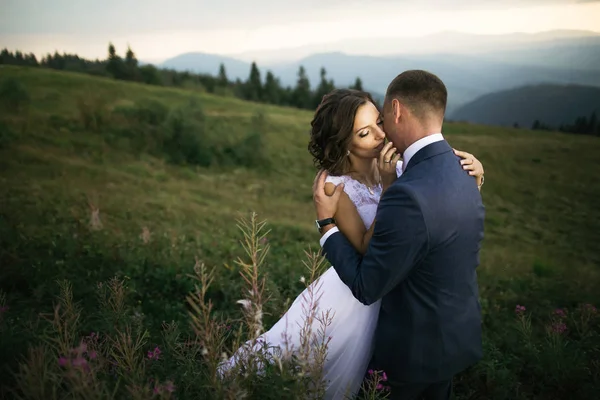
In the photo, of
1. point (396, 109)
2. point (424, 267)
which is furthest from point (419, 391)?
point (396, 109)

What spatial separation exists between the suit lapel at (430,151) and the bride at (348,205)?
170 millimetres

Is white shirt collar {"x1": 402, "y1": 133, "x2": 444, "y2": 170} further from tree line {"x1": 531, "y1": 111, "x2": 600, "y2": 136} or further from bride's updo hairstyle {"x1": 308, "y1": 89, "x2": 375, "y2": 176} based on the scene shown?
tree line {"x1": 531, "y1": 111, "x2": 600, "y2": 136}

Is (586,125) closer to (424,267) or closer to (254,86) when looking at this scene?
(424,267)

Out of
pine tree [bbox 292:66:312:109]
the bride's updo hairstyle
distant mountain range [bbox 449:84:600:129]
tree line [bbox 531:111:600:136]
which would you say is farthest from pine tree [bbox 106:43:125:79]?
the bride's updo hairstyle

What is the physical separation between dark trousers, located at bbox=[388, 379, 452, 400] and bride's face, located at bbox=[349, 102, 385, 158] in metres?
1.68

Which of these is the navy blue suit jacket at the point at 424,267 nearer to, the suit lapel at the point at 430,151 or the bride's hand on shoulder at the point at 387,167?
the suit lapel at the point at 430,151

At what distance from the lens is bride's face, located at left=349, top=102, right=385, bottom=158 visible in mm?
3209

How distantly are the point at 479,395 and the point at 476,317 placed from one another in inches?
76.5

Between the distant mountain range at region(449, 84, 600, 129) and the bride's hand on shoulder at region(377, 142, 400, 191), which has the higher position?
the bride's hand on shoulder at region(377, 142, 400, 191)

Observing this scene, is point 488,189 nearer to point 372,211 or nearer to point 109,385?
point 372,211

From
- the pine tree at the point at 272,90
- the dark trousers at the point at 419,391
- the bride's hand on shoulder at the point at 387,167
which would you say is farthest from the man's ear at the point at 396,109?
the pine tree at the point at 272,90

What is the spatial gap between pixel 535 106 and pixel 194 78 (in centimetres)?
5539

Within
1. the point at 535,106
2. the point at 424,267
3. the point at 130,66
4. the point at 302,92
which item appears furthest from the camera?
the point at 302,92

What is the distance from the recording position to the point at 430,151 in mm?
2564
